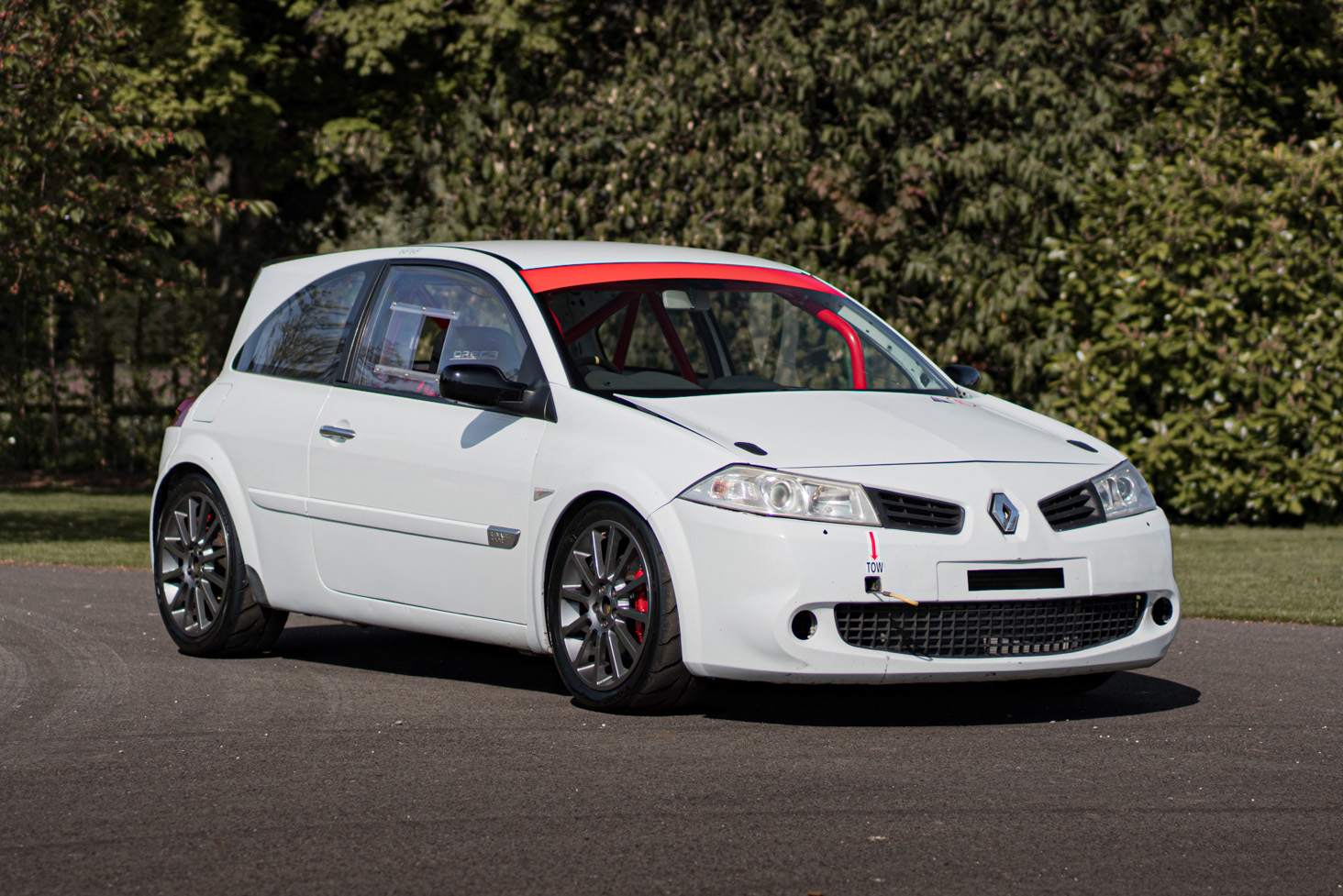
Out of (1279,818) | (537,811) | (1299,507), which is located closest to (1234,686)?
(1279,818)

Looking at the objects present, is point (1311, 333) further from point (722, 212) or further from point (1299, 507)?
point (722, 212)

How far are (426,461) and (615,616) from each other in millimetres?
1117

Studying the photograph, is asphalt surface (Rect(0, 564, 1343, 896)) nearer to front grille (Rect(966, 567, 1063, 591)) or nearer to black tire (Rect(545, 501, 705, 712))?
black tire (Rect(545, 501, 705, 712))

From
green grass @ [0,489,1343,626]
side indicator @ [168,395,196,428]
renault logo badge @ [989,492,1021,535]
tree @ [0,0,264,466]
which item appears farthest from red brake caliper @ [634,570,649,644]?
tree @ [0,0,264,466]

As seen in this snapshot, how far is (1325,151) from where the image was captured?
1521 cm

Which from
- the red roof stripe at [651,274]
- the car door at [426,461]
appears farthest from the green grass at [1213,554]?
the car door at [426,461]

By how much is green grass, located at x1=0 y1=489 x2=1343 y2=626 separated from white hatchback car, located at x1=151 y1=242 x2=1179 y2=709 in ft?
10.2

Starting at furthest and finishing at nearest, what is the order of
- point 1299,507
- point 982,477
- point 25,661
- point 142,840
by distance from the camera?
point 1299,507 < point 25,661 < point 982,477 < point 142,840

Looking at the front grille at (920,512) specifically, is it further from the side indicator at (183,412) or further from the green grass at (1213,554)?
the green grass at (1213,554)

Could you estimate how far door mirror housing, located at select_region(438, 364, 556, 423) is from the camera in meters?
6.96

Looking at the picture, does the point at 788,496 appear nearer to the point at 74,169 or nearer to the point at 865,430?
the point at 865,430

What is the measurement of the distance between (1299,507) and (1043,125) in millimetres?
4194

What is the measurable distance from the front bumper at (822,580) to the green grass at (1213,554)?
3.86 meters

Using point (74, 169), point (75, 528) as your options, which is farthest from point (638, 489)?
point (75, 528)
